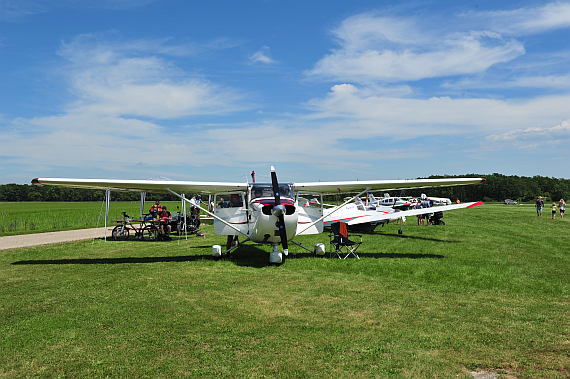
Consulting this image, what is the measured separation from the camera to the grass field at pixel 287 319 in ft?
12.1

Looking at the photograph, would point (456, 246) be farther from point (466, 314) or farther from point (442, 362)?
point (442, 362)

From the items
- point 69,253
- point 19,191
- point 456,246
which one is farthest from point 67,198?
point 456,246

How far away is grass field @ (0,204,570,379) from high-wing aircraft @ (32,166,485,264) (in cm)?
100

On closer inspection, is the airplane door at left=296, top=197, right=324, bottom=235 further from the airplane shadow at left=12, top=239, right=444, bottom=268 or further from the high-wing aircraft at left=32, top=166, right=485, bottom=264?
the airplane shadow at left=12, top=239, right=444, bottom=268

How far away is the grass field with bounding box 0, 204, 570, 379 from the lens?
3697mm

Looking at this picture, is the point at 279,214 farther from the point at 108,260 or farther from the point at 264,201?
the point at 108,260

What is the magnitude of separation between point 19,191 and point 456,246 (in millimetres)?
125766

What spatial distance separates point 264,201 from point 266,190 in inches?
37.3

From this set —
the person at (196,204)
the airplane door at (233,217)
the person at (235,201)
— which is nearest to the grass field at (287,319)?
the airplane door at (233,217)

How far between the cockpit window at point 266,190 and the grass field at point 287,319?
6.63 feet

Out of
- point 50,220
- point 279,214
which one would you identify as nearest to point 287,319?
point 279,214

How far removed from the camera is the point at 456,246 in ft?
41.6

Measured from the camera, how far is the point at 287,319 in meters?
5.11

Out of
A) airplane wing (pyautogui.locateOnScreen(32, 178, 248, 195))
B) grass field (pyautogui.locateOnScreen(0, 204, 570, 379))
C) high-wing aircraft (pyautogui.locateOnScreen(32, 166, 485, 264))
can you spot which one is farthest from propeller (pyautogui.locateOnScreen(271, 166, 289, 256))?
airplane wing (pyautogui.locateOnScreen(32, 178, 248, 195))
